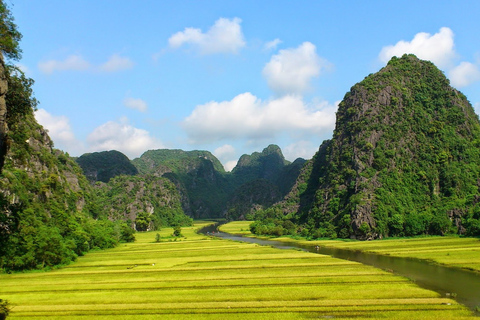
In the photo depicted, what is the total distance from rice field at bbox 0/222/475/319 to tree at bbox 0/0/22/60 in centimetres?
2071

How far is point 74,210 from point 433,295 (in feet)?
292

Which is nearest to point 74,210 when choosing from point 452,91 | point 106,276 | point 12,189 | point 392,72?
point 12,189

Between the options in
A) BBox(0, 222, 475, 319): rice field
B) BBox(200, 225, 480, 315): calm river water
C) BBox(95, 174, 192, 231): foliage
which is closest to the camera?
BBox(0, 222, 475, 319): rice field

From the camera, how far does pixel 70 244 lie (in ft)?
197

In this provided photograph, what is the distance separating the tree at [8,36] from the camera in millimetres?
23523

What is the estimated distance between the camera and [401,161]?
344ft

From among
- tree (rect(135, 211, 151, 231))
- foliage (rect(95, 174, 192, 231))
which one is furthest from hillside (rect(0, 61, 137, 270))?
foliage (rect(95, 174, 192, 231))

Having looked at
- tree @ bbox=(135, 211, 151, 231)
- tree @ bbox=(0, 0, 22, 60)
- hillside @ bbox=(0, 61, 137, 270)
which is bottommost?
tree @ bbox=(135, 211, 151, 231)

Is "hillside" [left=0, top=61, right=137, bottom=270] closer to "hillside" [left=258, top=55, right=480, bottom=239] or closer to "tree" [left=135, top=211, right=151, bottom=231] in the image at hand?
"tree" [left=135, top=211, right=151, bottom=231]

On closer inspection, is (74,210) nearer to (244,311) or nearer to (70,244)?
(70,244)

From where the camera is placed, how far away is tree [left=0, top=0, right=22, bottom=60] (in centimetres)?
2352

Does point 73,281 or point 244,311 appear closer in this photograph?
point 244,311

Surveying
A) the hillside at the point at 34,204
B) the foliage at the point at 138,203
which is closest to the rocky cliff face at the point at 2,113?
the hillside at the point at 34,204

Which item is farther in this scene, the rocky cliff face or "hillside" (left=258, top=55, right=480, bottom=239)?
"hillside" (left=258, top=55, right=480, bottom=239)
